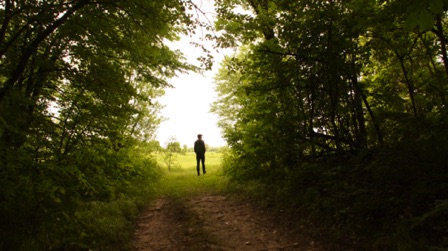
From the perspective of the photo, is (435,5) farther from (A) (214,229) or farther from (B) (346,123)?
(B) (346,123)

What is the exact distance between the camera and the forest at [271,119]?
4301mm

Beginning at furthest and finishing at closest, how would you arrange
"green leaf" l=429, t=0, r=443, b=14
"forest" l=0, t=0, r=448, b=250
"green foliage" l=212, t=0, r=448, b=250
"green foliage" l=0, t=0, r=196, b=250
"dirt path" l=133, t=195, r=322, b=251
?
1. "dirt path" l=133, t=195, r=322, b=251
2. "green foliage" l=212, t=0, r=448, b=250
3. "forest" l=0, t=0, r=448, b=250
4. "green foliage" l=0, t=0, r=196, b=250
5. "green leaf" l=429, t=0, r=443, b=14

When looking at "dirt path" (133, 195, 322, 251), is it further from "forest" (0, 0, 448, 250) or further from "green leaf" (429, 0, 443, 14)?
"green leaf" (429, 0, 443, 14)

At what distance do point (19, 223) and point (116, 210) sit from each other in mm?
3447

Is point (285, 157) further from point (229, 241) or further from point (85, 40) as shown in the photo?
point (85, 40)

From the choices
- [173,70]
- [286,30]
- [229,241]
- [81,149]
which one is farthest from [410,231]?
[173,70]

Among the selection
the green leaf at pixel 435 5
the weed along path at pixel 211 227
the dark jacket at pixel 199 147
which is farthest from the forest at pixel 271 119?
the dark jacket at pixel 199 147

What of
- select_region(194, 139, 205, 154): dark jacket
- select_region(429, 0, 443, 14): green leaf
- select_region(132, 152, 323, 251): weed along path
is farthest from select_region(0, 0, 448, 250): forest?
select_region(194, 139, 205, 154): dark jacket

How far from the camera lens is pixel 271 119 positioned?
859 cm

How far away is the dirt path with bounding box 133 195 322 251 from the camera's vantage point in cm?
547

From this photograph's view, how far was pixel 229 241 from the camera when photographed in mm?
5668

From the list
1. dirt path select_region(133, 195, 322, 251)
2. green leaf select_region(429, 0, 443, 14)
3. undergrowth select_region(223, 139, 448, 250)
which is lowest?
dirt path select_region(133, 195, 322, 251)

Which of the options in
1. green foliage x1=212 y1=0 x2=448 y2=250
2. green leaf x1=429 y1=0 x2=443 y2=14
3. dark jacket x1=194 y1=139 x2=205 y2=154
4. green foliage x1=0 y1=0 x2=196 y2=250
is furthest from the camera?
dark jacket x1=194 y1=139 x2=205 y2=154

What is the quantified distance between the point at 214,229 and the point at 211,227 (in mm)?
156
